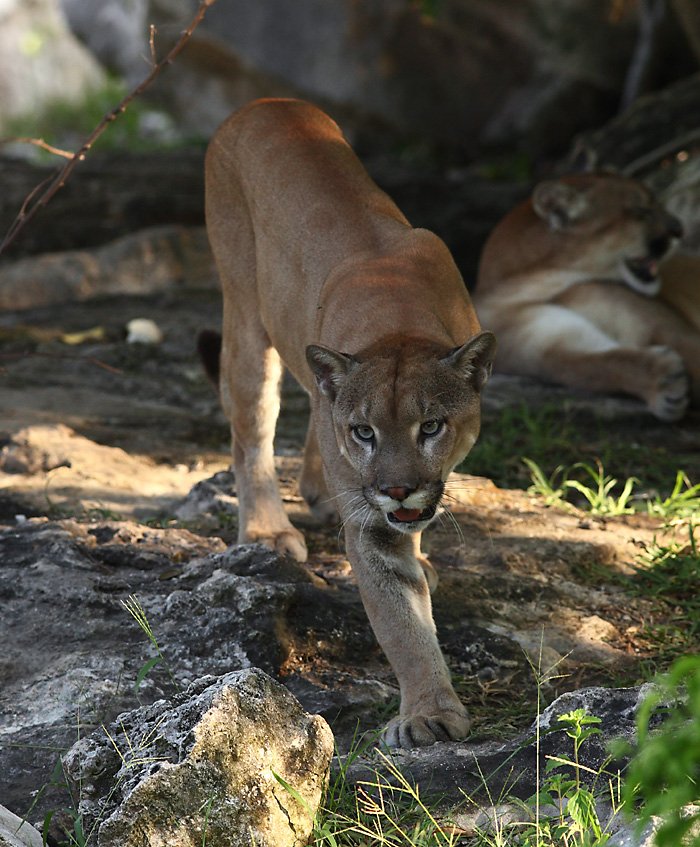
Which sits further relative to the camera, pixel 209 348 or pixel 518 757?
pixel 209 348

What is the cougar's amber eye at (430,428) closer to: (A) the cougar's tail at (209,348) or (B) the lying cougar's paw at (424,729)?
(B) the lying cougar's paw at (424,729)

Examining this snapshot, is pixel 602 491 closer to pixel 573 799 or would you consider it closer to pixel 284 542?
pixel 284 542

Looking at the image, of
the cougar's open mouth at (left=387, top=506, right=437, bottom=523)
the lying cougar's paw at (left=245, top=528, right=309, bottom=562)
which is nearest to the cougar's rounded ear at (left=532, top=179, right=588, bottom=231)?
the lying cougar's paw at (left=245, top=528, right=309, bottom=562)

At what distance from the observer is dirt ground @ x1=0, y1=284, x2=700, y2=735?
12.3 feet

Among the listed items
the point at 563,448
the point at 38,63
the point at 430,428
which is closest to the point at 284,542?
the point at 430,428

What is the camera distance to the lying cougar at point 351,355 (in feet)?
11.4

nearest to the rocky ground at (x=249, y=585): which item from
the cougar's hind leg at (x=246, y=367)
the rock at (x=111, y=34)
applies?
the cougar's hind leg at (x=246, y=367)

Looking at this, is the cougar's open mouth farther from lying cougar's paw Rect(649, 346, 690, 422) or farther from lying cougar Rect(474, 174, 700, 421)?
lying cougar Rect(474, 174, 700, 421)

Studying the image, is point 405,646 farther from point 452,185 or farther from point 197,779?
point 452,185

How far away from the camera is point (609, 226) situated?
732 cm

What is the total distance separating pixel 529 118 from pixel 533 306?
5600mm

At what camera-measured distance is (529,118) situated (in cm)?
1248

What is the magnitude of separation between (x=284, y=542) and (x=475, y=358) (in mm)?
1239

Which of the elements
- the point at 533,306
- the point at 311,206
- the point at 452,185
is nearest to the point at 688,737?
the point at 311,206
